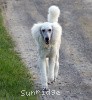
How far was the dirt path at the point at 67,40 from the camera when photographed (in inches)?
394

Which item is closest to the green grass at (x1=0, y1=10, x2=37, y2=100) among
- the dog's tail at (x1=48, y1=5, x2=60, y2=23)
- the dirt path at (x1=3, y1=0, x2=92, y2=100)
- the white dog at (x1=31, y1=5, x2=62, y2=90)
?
the dirt path at (x1=3, y1=0, x2=92, y2=100)

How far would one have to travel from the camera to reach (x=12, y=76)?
10391mm

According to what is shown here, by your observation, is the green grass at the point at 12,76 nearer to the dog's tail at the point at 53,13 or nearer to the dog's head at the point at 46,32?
the dog's head at the point at 46,32

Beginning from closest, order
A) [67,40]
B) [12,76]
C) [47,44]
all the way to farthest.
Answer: [47,44], [12,76], [67,40]

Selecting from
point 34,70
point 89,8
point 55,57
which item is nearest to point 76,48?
point 34,70

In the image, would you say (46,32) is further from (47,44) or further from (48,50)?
(48,50)

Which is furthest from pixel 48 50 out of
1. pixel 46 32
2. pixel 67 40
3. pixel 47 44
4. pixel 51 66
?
pixel 67 40

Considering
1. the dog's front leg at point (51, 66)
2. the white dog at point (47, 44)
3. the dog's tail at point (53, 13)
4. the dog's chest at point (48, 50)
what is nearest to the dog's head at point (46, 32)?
the white dog at point (47, 44)

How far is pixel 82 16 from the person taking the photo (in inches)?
723

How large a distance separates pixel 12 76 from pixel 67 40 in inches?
182

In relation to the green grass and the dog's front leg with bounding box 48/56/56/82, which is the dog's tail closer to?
the dog's front leg with bounding box 48/56/56/82

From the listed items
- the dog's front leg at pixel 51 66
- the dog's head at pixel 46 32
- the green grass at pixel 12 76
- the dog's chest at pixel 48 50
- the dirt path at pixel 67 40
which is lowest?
the dirt path at pixel 67 40

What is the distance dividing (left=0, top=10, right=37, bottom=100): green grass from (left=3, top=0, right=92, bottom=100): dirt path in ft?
0.84

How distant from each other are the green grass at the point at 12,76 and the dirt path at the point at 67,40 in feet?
0.84
